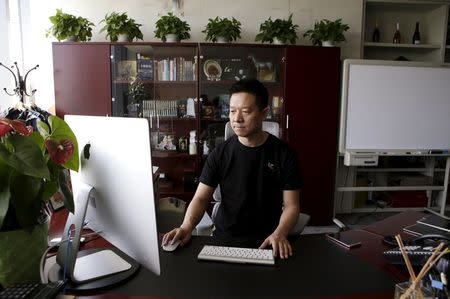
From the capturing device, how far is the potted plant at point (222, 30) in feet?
10.6

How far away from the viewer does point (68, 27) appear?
314 cm

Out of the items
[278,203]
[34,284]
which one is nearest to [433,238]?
[278,203]

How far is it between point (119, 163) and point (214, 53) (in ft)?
9.00

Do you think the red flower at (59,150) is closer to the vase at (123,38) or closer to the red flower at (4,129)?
the red flower at (4,129)

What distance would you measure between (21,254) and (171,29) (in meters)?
2.73

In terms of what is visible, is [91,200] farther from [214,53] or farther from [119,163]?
[214,53]

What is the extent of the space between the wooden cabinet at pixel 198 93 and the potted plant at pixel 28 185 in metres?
2.33

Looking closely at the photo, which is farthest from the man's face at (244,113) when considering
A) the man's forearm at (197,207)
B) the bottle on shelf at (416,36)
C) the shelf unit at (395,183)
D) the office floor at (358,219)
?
the bottle on shelf at (416,36)

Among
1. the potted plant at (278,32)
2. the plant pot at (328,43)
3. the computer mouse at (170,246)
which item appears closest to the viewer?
the computer mouse at (170,246)

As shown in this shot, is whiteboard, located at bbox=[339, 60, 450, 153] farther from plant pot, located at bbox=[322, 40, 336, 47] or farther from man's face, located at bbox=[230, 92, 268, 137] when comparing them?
man's face, located at bbox=[230, 92, 268, 137]

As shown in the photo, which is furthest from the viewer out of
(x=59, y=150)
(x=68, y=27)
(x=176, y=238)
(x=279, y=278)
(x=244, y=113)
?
(x=68, y=27)

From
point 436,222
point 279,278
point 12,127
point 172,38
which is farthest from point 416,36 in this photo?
point 12,127

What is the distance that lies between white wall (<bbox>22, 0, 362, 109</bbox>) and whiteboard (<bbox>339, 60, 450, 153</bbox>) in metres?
0.51

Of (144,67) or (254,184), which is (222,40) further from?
(254,184)
